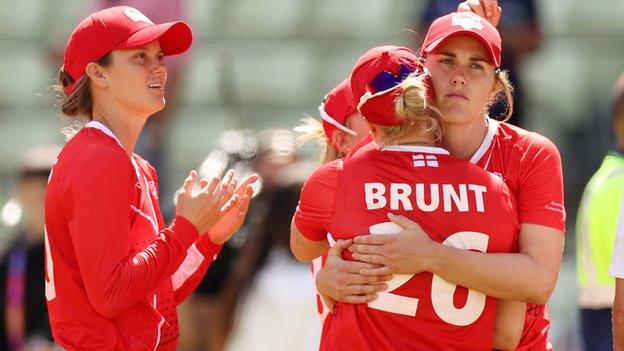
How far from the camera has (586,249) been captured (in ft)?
17.8

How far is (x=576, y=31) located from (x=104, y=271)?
5745 millimetres

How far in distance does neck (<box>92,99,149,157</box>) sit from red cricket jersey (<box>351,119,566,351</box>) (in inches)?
28.2

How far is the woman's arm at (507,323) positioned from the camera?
3713mm

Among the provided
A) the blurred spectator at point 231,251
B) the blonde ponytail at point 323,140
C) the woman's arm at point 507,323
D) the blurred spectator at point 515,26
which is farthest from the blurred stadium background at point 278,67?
the woman's arm at point 507,323

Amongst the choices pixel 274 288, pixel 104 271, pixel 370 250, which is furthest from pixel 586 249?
pixel 104 271

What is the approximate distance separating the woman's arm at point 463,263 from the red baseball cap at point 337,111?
3.06 ft

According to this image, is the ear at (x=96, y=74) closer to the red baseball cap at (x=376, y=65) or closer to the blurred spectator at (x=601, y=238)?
the red baseball cap at (x=376, y=65)

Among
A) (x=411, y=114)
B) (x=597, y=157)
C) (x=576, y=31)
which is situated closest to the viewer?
(x=411, y=114)

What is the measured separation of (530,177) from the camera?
12.5ft

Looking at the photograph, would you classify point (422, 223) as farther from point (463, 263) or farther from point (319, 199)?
point (319, 199)

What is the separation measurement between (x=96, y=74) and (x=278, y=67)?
17.1 feet

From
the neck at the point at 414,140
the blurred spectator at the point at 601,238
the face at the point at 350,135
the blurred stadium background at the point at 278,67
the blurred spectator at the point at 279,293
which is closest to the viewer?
the neck at the point at 414,140

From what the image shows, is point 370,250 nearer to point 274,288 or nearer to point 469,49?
point 469,49

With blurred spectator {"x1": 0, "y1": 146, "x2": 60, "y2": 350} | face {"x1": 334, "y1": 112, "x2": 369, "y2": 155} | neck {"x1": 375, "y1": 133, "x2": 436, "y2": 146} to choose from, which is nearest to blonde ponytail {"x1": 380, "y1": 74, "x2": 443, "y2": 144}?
neck {"x1": 375, "y1": 133, "x2": 436, "y2": 146}
